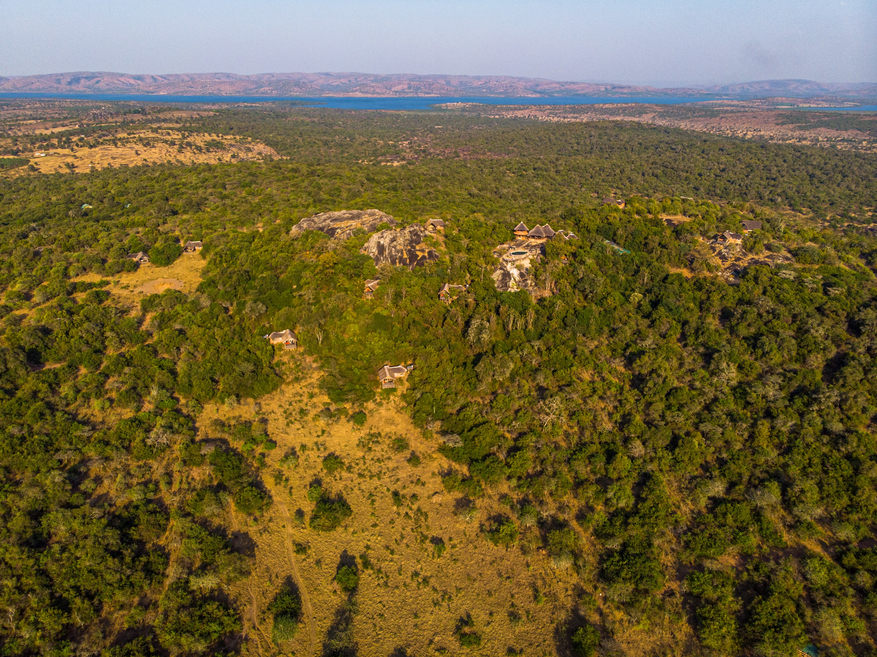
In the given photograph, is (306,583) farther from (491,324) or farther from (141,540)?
(491,324)

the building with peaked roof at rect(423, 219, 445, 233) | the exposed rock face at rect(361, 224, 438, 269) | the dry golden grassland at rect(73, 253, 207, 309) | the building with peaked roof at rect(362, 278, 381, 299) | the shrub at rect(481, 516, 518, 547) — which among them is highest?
the building with peaked roof at rect(423, 219, 445, 233)

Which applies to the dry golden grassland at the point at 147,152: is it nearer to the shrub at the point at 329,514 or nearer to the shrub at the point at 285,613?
the shrub at the point at 329,514

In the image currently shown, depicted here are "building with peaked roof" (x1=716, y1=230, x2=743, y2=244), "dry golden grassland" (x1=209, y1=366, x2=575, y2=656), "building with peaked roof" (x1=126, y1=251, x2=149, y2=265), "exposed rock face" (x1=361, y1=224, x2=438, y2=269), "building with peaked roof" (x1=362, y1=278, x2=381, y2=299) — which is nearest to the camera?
"dry golden grassland" (x1=209, y1=366, x2=575, y2=656)

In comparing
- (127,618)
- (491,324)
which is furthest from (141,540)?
(491,324)

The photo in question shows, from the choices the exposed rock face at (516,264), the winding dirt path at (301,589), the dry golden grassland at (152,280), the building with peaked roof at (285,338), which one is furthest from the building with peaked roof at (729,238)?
the dry golden grassland at (152,280)

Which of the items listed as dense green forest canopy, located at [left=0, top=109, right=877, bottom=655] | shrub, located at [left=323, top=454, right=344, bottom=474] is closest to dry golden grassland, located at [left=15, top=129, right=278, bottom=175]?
dense green forest canopy, located at [left=0, top=109, right=877, bottom=655]

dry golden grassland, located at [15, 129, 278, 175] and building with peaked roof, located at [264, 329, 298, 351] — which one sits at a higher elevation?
dry golden grassland, located at [15, 129, 278, 175]

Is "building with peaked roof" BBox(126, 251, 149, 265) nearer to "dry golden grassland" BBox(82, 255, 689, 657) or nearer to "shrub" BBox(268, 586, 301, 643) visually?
"dry golden grassland" BBox(82, 255, 689, 657)
